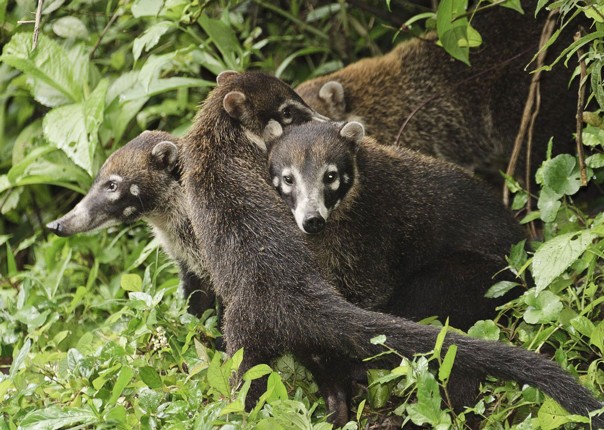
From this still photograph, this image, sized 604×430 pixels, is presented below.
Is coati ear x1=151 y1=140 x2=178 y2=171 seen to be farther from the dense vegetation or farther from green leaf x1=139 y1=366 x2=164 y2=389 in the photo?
green leaf x1=139 y1=366 x2=164 y2=389

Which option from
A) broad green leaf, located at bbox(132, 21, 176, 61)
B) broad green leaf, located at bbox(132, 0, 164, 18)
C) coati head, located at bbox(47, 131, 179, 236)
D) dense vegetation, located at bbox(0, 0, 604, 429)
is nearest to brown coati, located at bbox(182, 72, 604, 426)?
dense vegetation, located at bbox(0, 0, 604, 429)

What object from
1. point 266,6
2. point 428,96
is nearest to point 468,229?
point 428,96

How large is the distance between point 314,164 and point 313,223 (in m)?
0.47

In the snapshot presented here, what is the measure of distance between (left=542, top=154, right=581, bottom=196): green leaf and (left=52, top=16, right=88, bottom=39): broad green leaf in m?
3.98

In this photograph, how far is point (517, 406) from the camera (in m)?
4.28

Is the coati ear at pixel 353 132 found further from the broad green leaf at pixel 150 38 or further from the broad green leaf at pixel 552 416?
the broad green leaf at pixel 552 416

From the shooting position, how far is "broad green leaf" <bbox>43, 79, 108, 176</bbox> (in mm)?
6461

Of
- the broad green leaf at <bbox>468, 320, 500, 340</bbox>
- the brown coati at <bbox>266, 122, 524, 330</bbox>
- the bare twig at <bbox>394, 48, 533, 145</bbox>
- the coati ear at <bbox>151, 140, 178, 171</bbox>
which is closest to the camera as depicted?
the broad green leaf at <bbox>468, 320, 500, 340</bbox>

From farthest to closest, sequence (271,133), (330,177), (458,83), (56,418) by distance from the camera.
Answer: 1. (458,83)
2. (271,133)
3. (330,177)
4. (56,418)

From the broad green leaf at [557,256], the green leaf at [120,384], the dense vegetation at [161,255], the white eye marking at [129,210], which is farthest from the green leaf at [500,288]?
the white eye marking at [129,210]

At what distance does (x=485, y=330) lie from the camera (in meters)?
4.63

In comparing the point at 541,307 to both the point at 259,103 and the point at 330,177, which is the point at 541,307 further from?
the point at 259,103

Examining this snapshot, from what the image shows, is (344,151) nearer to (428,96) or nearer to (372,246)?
(372,246)

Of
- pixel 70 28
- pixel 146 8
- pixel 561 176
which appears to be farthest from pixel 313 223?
pixel 70 28
